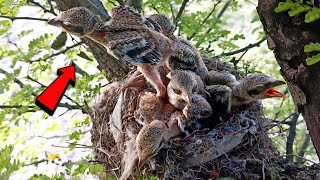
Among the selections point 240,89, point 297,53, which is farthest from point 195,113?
point 297,53

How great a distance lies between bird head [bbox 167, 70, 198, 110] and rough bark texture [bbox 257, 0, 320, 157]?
32.7 inches

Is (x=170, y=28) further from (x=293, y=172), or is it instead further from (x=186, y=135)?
(x=293, y=172)

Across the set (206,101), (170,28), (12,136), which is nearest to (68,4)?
(170,28)

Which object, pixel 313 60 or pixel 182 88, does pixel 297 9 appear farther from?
pixel 182 88

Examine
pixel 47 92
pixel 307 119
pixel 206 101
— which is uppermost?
pixel 307 119

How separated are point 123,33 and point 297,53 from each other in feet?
3.25

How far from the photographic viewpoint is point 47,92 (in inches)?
137

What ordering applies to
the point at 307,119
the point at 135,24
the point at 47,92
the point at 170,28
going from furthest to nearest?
1. the point at 47,92
2. the point at 170,28
3. the point at 135,24
4. the point at 307,119

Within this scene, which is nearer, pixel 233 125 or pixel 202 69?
pixel 233 125

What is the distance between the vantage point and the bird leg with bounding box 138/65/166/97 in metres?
2.61

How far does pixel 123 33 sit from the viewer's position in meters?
2.43

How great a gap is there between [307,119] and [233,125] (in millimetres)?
898

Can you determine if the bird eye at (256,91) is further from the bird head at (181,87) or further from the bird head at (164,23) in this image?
the bird head at (164,23)

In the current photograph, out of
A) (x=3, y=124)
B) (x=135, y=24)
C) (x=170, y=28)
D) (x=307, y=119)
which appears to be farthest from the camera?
(x=3, y=124)
